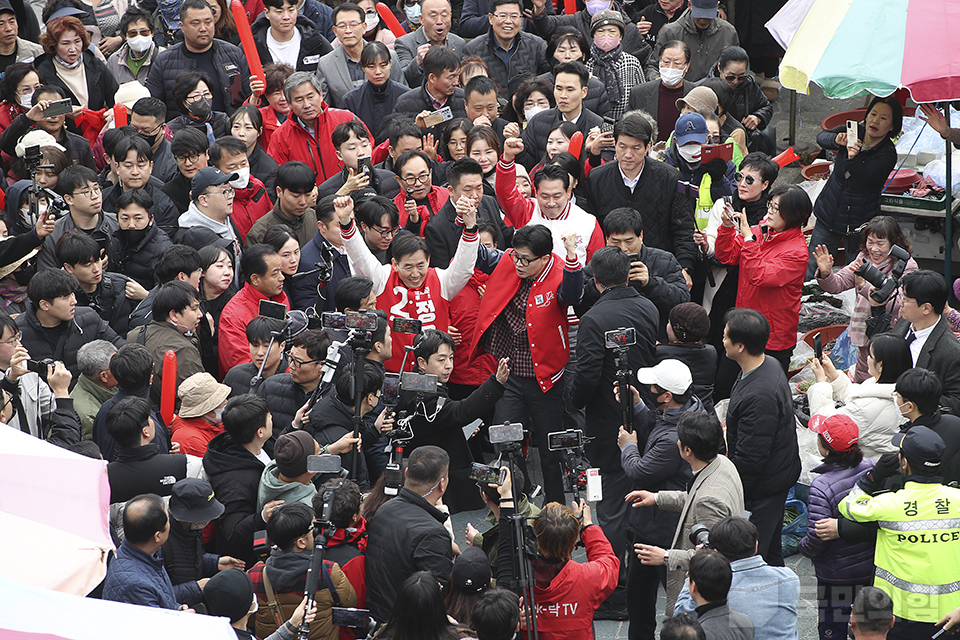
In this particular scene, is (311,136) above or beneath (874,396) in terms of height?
above

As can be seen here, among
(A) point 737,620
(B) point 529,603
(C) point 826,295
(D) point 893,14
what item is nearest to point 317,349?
(B) point 529,603

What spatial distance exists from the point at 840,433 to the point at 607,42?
17.7 feet

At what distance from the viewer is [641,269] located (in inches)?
246

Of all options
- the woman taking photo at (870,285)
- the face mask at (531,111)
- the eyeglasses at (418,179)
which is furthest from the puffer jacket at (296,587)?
the face mask at (531,111)

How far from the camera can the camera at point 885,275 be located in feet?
21.8

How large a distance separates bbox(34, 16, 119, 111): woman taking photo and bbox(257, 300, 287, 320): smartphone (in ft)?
13.7

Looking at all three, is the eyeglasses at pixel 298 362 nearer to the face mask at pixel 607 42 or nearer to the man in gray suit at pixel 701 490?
the man in gray suit at pixel 701 490

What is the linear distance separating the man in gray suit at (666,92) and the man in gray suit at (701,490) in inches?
183

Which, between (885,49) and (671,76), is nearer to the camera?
(885,49)

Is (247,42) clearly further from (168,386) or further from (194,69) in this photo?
(168,386)

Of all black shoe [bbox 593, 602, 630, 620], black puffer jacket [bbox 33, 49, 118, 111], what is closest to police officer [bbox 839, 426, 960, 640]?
black shoe [bbox 593, 602, 630, 620]

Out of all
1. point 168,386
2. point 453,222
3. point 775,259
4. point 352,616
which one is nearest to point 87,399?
point 168,386

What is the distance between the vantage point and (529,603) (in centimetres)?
401

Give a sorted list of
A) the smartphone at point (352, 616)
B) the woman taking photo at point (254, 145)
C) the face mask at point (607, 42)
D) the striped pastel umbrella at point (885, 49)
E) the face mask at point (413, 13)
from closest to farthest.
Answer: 1. the smartphone at point (352, 616)
2. the striped pastel umbrella at point (885, 49)
3. the woman taking photo at point (254, 145)
4. the face mask at point (607, 42)
5. the face mask at point (413, 13)
